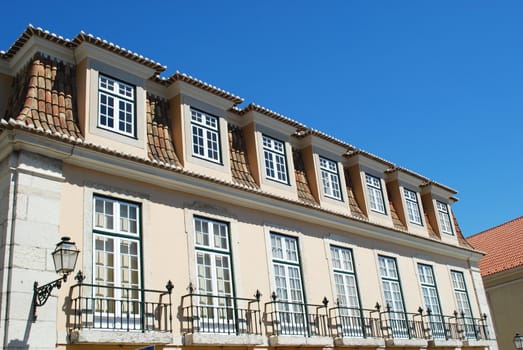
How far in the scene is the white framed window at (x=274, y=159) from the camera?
13758 mm

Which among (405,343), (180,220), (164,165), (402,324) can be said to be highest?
(164,165)

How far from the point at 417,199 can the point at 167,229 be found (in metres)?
10.2

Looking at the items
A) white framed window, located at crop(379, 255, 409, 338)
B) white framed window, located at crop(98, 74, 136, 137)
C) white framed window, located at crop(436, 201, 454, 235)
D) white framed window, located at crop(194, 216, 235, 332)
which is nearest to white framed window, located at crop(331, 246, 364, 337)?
white framed window, located at crop(379, 255, 409, 338)

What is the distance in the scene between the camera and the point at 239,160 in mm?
13383

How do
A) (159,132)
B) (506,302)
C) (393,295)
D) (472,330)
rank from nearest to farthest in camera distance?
(159,132)
(393,295)
(472,330)
(506,302)

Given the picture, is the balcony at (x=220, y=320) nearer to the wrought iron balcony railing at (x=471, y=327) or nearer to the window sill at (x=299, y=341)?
the window sill at (x=299, y=341)

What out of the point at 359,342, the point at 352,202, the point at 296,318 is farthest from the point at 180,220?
the point at 352,202

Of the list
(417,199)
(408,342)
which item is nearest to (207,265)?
(408,342)

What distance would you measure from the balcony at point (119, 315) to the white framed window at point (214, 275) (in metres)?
0.85

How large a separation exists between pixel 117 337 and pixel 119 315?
464 millimetres

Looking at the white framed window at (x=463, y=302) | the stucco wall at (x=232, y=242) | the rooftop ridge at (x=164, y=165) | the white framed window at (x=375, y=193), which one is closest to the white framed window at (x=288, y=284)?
the stucco wall at (x=232, y=242)

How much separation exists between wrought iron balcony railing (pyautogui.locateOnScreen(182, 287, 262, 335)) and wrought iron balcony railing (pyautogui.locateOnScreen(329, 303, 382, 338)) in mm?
2403

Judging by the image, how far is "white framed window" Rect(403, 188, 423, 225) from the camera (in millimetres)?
18120

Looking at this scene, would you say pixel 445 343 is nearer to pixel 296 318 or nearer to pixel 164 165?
pixel 296 318
